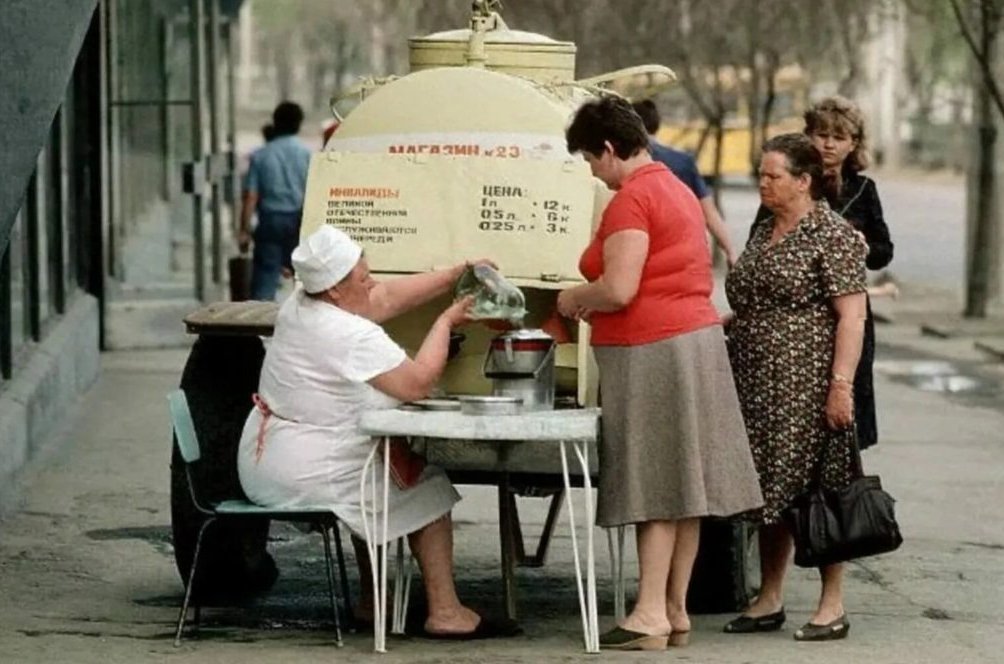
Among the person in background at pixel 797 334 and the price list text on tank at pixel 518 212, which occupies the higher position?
the price list text on tank at pixel 518 212

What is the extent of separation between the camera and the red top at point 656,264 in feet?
30.6

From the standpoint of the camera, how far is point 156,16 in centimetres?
2441

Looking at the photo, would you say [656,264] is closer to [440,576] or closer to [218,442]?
[440,576]

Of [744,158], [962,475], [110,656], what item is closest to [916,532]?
[962,475]

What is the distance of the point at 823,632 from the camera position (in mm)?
9820

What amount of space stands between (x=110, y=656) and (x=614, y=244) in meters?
2.10

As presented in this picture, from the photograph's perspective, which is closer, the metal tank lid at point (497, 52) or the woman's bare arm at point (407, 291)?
the woman's bare arm at point (407, 291)

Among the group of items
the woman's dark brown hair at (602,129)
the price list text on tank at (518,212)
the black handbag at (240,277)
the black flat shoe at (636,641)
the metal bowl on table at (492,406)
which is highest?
the woman's dark brown hair at (602,129)

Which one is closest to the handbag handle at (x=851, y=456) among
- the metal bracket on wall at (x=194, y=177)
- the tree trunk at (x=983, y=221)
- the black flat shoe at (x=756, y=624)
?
the black flat shoe at (x=756, y=624)

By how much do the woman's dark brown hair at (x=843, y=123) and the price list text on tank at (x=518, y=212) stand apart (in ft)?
3.38

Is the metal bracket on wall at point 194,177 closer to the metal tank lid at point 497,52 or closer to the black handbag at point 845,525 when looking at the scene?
the metal tank lid at point 497,52

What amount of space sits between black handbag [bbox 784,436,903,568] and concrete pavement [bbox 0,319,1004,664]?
33 centimetres

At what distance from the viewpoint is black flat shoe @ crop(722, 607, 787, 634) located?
9.99m

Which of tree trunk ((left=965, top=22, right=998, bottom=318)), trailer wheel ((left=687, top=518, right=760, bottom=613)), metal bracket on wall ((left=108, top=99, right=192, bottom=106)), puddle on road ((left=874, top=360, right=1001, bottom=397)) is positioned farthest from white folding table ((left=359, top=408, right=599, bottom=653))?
tree trunk ((left=965, top=22, right=998, bottom=318))
